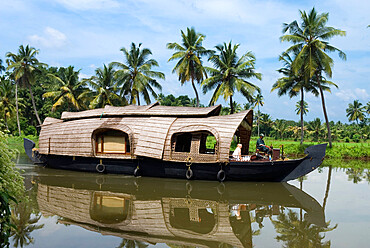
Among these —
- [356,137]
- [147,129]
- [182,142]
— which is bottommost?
[182,142]

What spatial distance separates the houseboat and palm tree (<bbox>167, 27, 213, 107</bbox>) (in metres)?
8.37

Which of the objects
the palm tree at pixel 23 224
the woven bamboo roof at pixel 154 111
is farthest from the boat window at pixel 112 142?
the palm tree at pixel 23 224

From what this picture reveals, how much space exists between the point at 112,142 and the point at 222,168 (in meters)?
3.87

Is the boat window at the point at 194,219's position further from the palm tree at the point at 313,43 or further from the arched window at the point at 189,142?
the palm tree at the point at 313,43

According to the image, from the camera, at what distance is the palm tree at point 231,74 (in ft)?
58.1

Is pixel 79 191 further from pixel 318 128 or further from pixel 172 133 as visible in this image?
pixel 318 128

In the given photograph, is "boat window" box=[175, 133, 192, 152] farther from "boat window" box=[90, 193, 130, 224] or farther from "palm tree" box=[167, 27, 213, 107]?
"palm tree" box=[167, 27, 213, 107]

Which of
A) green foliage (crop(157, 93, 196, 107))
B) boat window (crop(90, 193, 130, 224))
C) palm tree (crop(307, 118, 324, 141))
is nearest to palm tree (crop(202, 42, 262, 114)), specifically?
boat window (crop(90, 193, 130, 224))

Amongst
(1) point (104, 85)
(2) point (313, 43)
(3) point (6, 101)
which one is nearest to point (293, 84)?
(2) point (313, 43)

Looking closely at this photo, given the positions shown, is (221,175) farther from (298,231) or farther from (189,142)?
(298,231)

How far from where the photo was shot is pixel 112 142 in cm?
1052

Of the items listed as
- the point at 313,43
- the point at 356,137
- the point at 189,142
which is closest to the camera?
the point at 189,142

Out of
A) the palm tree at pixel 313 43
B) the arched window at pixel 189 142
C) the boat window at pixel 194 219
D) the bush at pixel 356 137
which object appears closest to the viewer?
the boat window at pixel 194 219

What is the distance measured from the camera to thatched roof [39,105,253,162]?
29.8 feet
